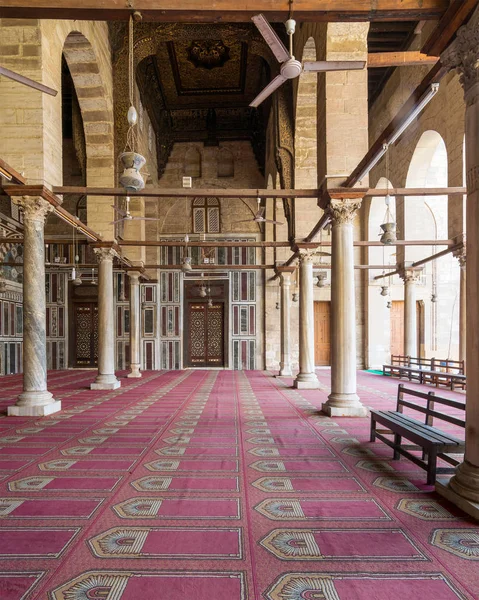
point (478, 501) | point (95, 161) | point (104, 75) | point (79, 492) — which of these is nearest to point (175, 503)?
point (79, 492)

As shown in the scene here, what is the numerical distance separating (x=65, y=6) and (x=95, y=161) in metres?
7.60

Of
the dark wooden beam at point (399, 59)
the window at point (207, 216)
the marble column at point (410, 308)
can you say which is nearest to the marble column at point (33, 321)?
the dark wooden beam at point (399, 59)

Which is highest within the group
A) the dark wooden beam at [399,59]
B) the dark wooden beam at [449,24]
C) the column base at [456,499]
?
the dark wooden beam at [399,59]

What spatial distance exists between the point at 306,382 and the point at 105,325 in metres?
5.16

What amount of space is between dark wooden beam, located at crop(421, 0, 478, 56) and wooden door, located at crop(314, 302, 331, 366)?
15.5 m

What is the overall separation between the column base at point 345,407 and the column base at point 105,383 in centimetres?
601

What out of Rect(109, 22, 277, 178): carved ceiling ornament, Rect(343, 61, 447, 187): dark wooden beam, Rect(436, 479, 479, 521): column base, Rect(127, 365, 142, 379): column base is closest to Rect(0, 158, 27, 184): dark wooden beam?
Rect(343, 61, 447, 187): dark wooden beam

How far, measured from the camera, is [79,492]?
12.3 feet

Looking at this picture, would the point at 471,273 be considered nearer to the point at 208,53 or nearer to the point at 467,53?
the point at 467,53

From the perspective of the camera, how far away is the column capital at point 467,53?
3373 mm

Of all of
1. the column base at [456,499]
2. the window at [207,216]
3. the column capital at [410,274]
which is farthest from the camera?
the window at [207,216]

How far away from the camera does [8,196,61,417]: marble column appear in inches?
281

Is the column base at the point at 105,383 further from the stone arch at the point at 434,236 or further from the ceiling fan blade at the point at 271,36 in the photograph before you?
the stone arch at the point at 434,236

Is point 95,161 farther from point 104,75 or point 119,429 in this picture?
point 119,429
